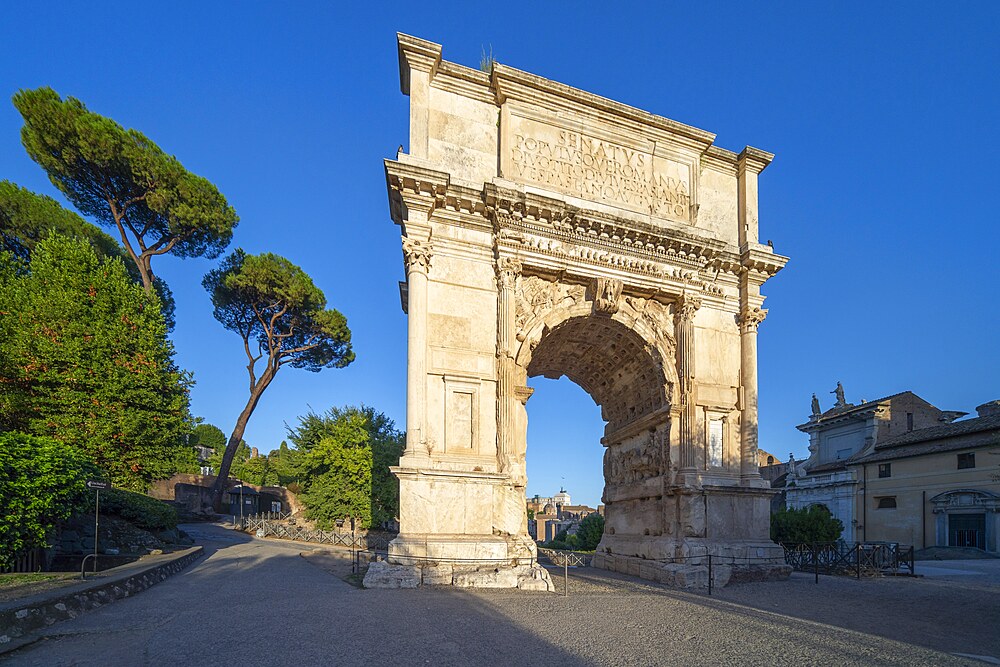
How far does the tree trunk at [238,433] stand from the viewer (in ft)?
98.9

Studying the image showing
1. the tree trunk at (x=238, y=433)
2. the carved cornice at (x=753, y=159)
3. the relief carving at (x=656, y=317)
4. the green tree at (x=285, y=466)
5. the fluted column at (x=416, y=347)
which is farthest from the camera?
the tree trunk at (x=238, y=433)

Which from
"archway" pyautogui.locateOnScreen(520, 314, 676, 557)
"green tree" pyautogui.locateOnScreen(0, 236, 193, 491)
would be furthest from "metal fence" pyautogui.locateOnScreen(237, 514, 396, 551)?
"archway" pyautogui.locateOnScreen(520, 314, 676, 557)

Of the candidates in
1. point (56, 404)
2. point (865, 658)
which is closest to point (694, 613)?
point (865, 658)

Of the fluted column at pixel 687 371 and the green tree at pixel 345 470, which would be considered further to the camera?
the green tree at pixel 345 470

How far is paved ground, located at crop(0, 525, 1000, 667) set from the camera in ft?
18.9

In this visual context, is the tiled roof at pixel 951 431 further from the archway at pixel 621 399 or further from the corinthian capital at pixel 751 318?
the archway at pixel 621 399

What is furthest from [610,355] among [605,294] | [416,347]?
[416,347]

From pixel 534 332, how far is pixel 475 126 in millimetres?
5247

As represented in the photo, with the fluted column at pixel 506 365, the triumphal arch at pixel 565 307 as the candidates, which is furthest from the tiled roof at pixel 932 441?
the fluted column at pixel 506 365

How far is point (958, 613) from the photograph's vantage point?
8.98m

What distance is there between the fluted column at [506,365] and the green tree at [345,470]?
14.2 m

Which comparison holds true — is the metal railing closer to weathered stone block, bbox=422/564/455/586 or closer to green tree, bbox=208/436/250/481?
weathered stone block, bbox=422/564/455/586

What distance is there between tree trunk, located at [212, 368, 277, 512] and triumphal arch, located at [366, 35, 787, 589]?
21.7m

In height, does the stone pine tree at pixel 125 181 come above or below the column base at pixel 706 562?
above
